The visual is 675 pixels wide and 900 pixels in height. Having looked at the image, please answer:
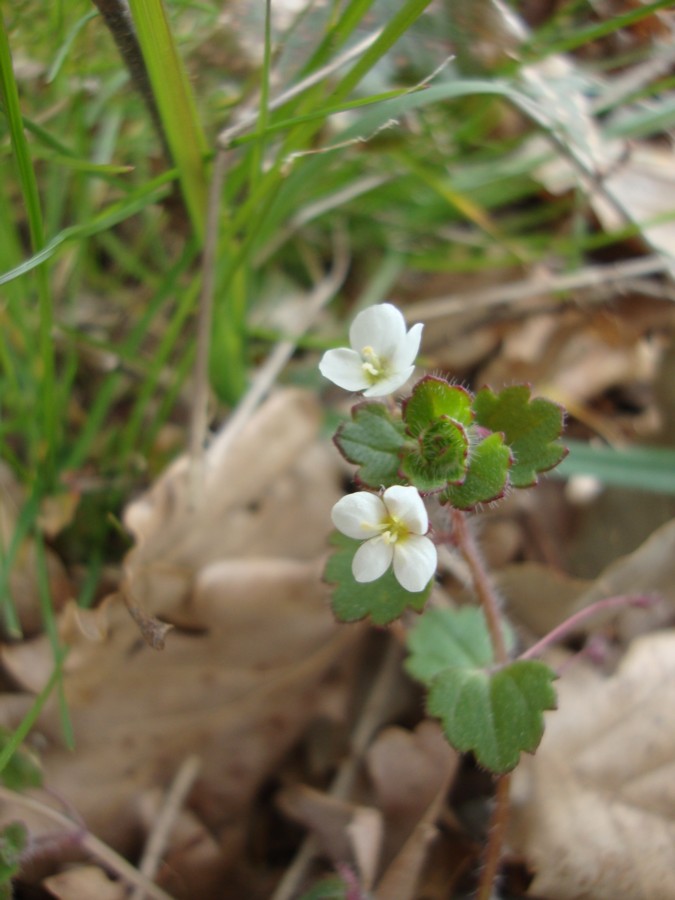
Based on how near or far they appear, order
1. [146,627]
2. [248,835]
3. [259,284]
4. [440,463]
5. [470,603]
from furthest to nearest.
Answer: [259,284]
[470,603]
[248,835]
[146,627]
[440,463]

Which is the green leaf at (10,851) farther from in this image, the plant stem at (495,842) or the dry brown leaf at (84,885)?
the plant stem at (495,842)

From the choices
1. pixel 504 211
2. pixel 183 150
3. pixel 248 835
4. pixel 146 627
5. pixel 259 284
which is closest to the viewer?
pixel 146 627

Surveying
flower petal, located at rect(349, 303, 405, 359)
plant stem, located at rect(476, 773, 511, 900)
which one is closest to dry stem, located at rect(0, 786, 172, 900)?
plant stem, located at rect(476, 773, 511, 900)

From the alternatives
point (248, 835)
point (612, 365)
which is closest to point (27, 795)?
point (248, 835)

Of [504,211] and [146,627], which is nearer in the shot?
[146,627]

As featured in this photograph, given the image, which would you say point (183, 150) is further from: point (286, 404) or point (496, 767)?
point (496, 767)

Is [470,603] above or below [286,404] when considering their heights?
below

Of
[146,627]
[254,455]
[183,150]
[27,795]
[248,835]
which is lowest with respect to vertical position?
[248,835]

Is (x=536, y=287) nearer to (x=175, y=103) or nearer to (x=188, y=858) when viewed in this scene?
(x=175, y=103)
